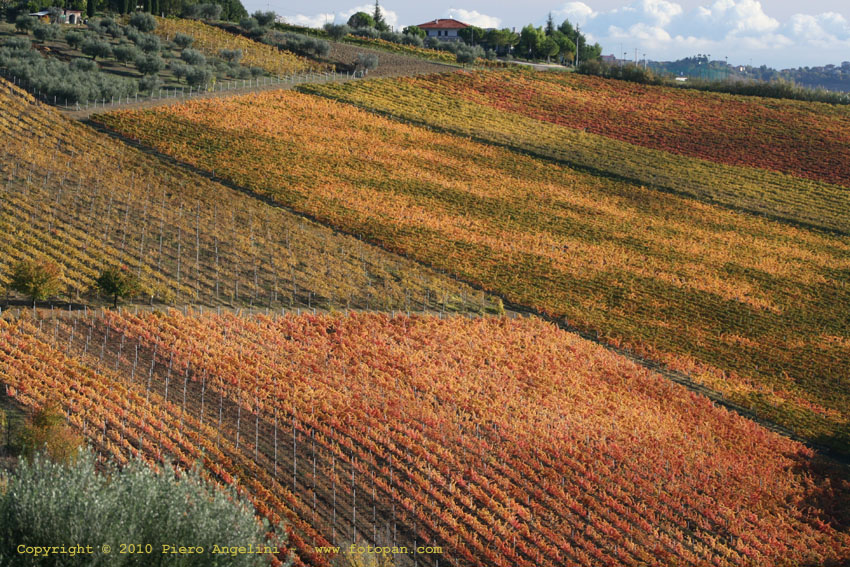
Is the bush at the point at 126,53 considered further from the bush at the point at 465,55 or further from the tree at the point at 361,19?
the tree at the point at 361,19

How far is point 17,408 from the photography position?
23.8 metres

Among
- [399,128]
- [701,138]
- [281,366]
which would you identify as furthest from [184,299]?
[701,138]

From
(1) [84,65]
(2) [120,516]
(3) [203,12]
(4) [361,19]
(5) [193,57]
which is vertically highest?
(4) [361,19]

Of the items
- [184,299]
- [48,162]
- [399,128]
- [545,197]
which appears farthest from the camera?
[399,128]

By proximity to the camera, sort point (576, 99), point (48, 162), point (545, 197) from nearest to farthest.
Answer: point (48, 162), point (545, 197), point (576, 99)

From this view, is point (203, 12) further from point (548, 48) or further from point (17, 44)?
point (548, 48)

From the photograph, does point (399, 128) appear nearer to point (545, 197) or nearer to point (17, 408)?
point (545, 197)

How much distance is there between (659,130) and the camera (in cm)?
8688

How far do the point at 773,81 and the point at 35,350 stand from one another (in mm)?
102330

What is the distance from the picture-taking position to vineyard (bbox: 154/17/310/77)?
89.0 meters

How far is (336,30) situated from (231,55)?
3009 cm

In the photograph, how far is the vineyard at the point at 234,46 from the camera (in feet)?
292

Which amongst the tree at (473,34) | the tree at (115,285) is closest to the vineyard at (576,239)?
the tree at (115,285)

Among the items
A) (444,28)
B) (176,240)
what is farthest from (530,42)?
(176,240)
